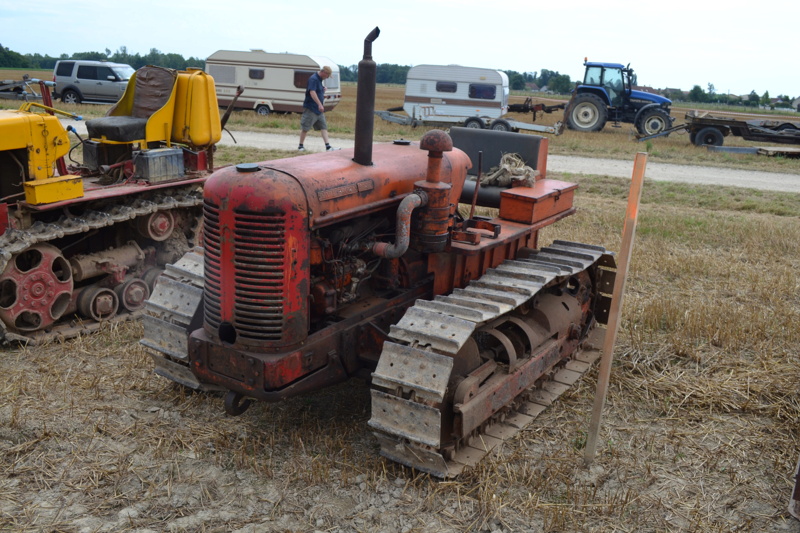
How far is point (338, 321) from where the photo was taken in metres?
4.48

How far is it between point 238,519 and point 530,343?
2.19 meters

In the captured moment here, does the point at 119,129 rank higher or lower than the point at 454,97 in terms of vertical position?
lower

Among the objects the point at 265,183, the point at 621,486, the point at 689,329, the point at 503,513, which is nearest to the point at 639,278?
the point at 689,329

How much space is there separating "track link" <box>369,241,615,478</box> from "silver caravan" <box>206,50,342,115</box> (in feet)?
68.0

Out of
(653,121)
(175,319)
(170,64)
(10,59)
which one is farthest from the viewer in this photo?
→ (170,64)

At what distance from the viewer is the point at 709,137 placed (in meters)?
21.8

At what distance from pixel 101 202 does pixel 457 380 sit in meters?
3.67

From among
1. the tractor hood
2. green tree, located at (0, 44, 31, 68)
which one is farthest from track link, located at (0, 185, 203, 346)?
green tree, located at (0, 44, 31, 68)

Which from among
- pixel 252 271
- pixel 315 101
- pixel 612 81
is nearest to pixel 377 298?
pixel 252 271

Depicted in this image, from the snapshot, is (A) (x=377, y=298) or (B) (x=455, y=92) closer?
(A) (x=377, y=298)

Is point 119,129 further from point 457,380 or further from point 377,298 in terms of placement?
point 457,380

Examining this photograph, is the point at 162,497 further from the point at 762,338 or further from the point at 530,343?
the point at 762,338

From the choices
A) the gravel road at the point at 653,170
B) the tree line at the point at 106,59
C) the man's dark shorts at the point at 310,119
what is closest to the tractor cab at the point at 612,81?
the gravel road at the point at 653,170

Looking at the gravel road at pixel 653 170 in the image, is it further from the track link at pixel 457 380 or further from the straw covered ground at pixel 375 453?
the track link at pixel 457 380
